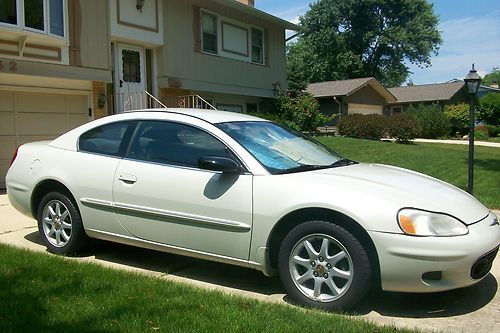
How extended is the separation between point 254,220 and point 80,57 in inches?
391

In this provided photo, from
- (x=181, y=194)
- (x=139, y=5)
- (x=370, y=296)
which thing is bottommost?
(x=370, y=296)

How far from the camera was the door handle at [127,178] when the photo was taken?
15.8ft

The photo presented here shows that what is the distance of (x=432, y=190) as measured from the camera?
4215mm

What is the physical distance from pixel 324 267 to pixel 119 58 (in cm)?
1206

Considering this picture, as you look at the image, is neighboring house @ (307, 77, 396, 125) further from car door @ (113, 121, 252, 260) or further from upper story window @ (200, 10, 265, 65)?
car door @ (113, 121, 252, 260)

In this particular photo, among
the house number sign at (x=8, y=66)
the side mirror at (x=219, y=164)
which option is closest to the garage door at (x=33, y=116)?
the house number sign at (x=8, y=66)

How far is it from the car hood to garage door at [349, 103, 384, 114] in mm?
29909

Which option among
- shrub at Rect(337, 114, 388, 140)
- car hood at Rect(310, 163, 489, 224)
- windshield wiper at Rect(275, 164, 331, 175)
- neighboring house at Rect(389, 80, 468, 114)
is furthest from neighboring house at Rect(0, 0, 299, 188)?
neighboring house at Rect(389, 80, 468, 114)

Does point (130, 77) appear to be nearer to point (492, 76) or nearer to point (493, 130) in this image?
point (493, 130)

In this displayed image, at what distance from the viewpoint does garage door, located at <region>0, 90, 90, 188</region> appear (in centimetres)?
1139

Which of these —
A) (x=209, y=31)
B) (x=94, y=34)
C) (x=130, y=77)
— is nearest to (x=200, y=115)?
(x=94, y=34)

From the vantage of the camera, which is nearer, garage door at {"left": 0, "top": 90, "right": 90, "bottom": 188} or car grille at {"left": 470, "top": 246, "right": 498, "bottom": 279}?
car grille at {"left": 470, "top": 246, "right": 498, "bottom": 279}

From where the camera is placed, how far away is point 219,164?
4262 millimetres

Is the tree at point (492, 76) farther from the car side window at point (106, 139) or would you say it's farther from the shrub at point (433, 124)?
the car side window at point (106, 139)
